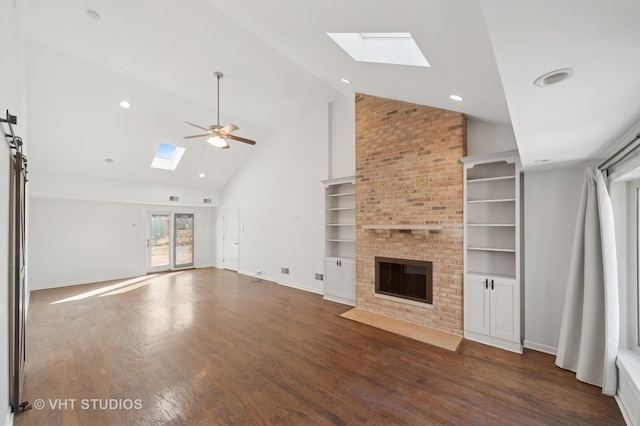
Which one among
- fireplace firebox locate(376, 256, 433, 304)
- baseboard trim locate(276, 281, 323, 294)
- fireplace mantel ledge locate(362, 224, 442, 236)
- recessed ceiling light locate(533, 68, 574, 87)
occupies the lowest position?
baseboard trim locate(276, 281, 323, 294)

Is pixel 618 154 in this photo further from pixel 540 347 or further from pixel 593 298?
Answer: pixel 540 347

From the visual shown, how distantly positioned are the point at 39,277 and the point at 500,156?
9863 mm

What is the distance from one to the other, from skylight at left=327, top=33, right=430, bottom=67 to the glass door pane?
836 centimetres

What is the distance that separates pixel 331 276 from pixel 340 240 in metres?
0.78

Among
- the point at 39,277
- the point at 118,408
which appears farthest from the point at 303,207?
the point at 39,277

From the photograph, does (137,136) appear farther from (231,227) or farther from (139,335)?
(139,335)

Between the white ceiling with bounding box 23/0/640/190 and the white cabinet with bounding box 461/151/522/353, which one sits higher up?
the white ceiling with bounding box 23/0/640/190

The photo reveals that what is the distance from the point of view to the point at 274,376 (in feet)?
9.45

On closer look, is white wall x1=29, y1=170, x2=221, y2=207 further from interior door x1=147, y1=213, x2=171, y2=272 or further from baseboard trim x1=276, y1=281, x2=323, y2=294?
baseboard trim x1=276, y1=281, x2=323, y2=294

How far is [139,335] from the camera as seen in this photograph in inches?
154

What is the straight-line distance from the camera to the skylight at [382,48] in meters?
2.41

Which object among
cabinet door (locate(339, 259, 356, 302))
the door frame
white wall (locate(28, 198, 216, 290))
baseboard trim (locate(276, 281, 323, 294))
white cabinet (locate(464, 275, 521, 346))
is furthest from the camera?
the door frame

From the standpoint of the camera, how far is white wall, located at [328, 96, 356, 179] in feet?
18.8

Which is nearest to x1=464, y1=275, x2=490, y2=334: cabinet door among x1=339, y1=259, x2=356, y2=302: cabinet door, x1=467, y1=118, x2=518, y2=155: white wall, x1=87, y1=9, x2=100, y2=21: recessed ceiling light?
x1=467, y1=118, x2=518, y2=155: white wall
